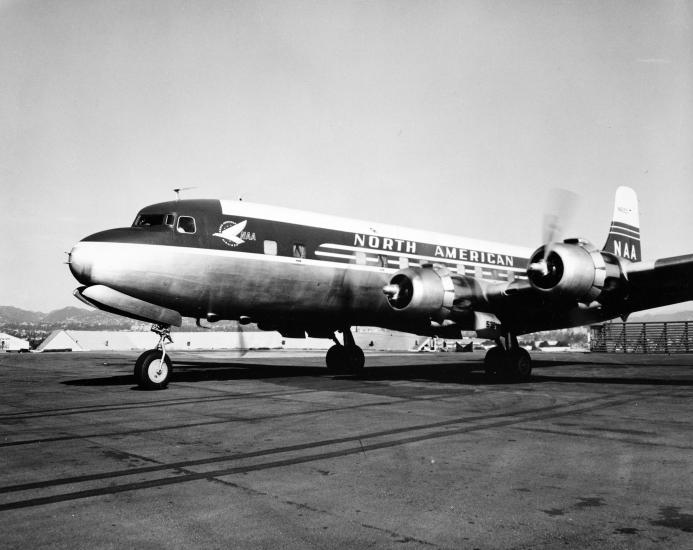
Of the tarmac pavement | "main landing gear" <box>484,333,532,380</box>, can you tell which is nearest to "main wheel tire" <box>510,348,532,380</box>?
"main landing gear" <box>484,333,532,380</box>

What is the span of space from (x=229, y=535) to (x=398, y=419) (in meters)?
5.47

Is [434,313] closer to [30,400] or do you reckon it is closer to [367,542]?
[30,400]

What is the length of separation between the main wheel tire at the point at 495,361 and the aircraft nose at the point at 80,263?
11.8 meters

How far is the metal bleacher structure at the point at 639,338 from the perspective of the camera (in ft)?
141

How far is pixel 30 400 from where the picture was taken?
482 inches

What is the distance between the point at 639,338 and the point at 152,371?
4054cm

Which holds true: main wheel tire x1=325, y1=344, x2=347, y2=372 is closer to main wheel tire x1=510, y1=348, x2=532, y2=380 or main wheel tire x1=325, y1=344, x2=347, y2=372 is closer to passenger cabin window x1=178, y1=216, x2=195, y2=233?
main wheel tire x1=510, y1=348, x2=532, y2=380

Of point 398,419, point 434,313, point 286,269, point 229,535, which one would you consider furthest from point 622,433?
point 286,269

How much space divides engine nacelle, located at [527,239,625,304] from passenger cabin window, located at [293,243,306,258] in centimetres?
621

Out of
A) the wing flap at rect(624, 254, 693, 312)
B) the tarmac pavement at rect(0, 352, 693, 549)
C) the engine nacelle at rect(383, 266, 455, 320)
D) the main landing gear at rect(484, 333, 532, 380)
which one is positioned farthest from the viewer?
the main landing gear at rect(484, 333, 532, 380)

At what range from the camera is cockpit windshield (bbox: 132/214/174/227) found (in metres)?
14.6

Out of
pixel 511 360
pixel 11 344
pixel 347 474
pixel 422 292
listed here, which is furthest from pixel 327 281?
pixel 11 344

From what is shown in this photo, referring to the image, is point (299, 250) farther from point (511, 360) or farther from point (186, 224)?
point (511, 360)

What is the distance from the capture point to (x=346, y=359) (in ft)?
65.8
